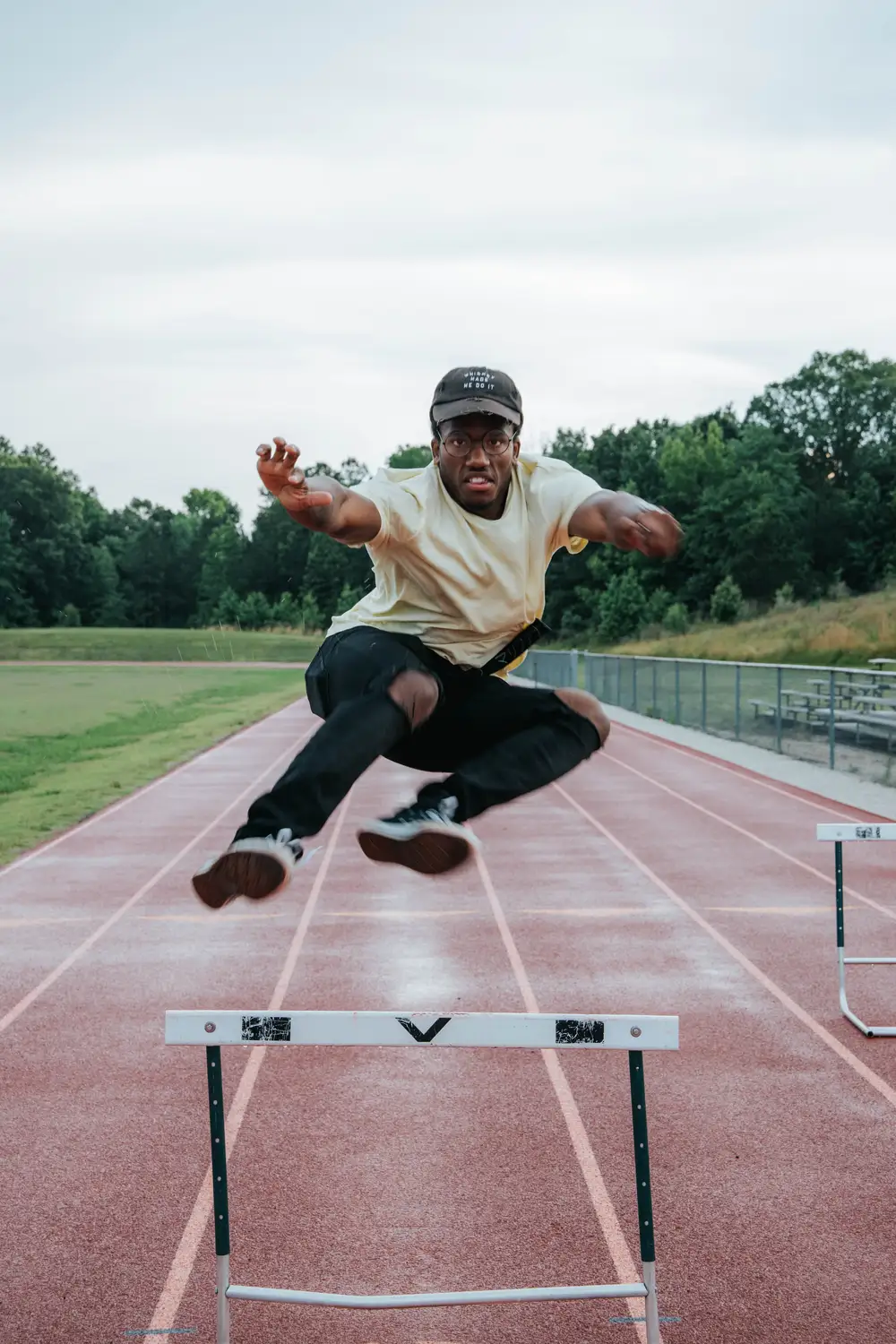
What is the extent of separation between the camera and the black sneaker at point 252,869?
2.72m

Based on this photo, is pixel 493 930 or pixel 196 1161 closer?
pixel 196 1161

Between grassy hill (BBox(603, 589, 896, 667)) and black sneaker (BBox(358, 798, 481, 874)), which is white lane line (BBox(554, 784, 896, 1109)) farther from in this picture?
grassy hill (BBox(603, 589, 896, 667))

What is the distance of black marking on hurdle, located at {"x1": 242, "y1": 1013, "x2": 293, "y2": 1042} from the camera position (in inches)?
150

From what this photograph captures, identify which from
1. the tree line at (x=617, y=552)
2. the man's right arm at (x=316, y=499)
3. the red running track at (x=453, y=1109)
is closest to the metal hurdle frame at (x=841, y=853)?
the red running track at (x=453, y=1109)

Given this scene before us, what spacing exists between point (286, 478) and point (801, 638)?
34801mm

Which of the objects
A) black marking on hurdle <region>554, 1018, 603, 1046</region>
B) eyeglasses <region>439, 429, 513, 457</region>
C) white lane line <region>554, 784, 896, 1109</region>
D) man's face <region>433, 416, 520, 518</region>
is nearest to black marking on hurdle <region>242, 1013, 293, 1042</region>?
black marking on hurdle <region>554, 1018, 603, 1046</region>

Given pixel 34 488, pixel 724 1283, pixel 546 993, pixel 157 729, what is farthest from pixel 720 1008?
pixel 34 488

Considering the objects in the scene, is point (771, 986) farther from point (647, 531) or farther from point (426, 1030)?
point (647, 531)

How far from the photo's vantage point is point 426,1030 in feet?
12.3

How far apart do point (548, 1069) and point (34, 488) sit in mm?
65288

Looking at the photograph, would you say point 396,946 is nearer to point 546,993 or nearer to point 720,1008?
A: point 546,993

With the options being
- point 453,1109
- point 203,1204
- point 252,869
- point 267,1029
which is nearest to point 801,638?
point 453,1109

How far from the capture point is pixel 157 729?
31.3m

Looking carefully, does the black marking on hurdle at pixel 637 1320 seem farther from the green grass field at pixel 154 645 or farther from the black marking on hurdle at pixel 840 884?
the green grass field at pixel 154 645
